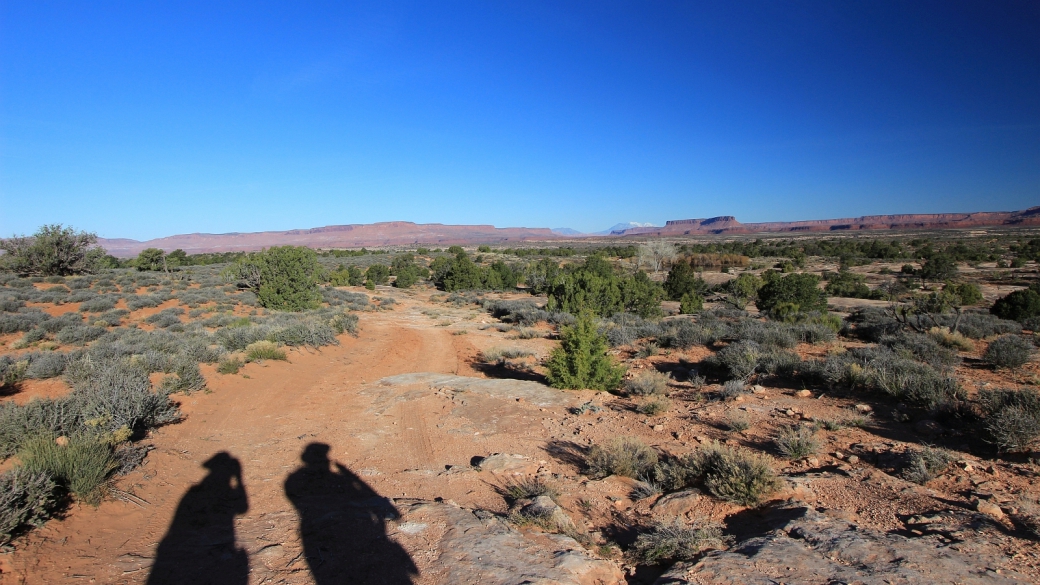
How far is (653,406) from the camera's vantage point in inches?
301

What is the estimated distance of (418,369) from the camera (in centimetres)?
1236

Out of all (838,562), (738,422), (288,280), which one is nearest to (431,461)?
(738,422)

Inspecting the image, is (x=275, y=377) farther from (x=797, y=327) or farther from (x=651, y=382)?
(x=797, y=327)

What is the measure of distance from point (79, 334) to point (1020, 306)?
100.0 ft

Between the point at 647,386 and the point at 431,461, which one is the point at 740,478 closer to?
the point at 431,461

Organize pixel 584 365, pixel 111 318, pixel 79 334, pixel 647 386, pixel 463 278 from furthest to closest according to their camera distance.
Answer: pixel 463 278 → pixel 111 318 → pixel 79 334 → pixel 584 365 → pixel 647 386

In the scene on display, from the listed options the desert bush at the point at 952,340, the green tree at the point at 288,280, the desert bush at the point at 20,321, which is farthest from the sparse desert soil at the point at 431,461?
the green tree at the point at 288,280

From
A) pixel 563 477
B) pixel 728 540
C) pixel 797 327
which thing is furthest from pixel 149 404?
pixel 797 327

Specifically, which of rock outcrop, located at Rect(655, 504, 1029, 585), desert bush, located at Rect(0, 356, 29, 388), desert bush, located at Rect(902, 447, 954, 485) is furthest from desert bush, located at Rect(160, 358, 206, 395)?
desert bush, located at Rect(902, 447, 954, 485)

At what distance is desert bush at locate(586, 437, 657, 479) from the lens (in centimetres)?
550

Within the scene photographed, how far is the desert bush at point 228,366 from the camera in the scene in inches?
391

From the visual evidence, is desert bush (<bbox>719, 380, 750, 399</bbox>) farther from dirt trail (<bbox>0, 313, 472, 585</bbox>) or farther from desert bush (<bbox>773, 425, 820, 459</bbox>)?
dirt trail (<bbox>0, 313, 472, 585</bbox>)

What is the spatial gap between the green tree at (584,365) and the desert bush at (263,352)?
7.36m

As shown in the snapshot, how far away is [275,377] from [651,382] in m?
8.52
